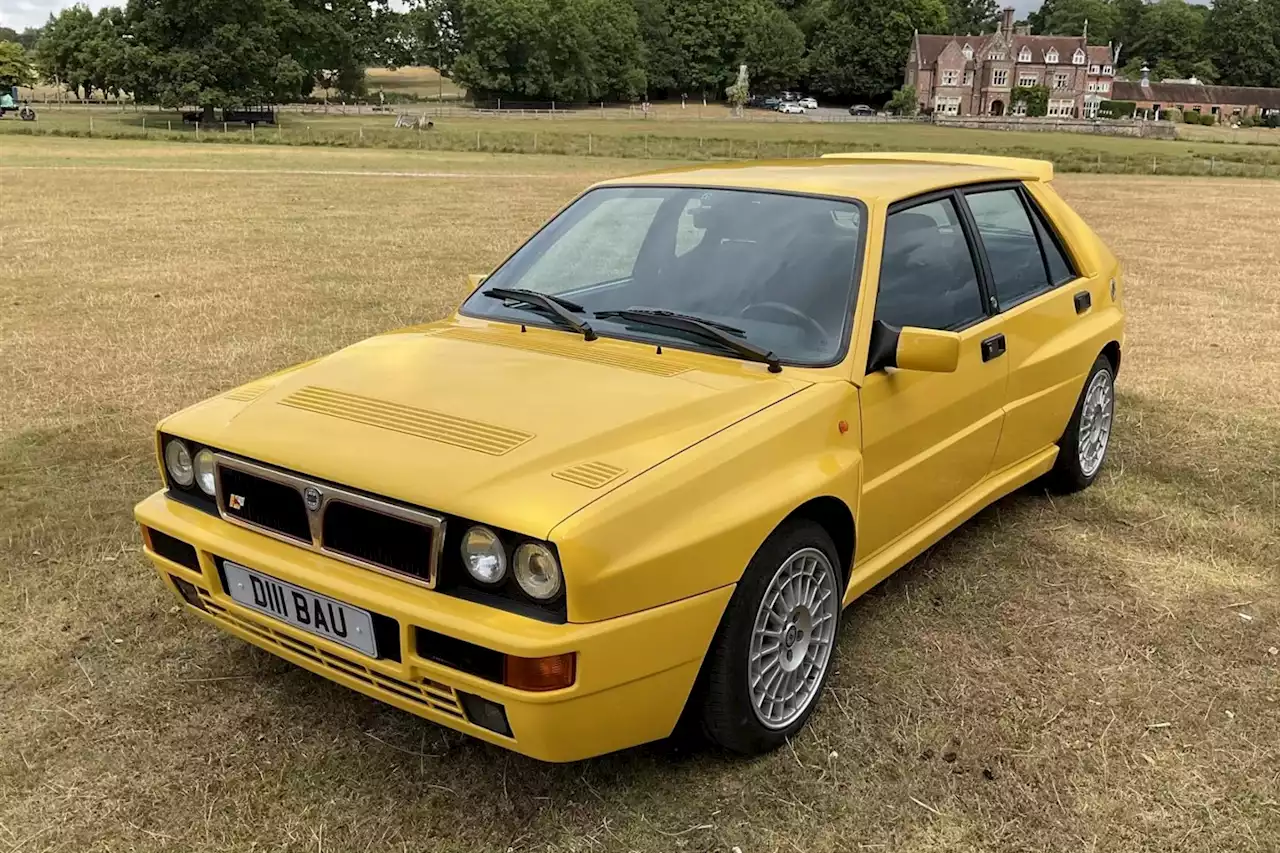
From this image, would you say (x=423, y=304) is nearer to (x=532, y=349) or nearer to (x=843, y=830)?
(x=532, y=349)

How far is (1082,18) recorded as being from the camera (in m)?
137

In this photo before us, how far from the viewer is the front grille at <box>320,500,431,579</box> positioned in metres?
2.40

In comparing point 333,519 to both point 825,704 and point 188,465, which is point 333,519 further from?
point 825,704

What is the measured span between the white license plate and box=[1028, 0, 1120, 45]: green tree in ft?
501

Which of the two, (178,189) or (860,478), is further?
(178,189)

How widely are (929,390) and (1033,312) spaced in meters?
1.04

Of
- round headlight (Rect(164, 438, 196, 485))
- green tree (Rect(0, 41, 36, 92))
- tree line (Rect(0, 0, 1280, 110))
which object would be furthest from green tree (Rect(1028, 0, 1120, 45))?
round headlight (Rect(164, 438, 196, 485))

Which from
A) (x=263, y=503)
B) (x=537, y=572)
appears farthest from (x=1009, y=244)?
(x=263, y=503)

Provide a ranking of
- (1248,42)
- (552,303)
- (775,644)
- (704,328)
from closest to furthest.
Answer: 1. (775,644)
2. (704,328)
3. (552,303)
4. (1248,42)

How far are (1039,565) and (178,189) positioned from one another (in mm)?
19709

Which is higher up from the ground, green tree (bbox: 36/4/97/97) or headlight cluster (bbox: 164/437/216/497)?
green tree (bbox: 36/4/97/97)

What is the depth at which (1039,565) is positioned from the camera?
13.8ft

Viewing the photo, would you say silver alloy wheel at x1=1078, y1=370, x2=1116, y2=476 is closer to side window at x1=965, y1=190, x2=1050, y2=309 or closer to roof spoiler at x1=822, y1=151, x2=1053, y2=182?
side window at x1=965, y1=190, x2=1050, y2=309

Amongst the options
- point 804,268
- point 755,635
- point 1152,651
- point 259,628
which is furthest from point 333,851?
point 1152,651
